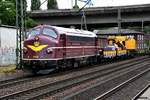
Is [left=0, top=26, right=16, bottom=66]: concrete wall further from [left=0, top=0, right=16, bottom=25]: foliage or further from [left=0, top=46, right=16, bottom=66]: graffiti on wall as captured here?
[left=0, top=0, right=16, bottom=25]: foliage

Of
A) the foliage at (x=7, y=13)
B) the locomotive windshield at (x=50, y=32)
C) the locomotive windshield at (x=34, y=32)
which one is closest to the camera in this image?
the locomotive windshield at (x=50, y=32)

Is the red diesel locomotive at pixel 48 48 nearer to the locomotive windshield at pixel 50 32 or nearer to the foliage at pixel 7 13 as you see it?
the locomotive windshield at pixel 50 32

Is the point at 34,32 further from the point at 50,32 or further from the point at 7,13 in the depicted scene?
the point at 7,13

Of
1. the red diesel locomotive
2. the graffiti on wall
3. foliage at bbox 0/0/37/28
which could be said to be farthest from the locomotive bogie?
foliage at bbox 0/0/37/28

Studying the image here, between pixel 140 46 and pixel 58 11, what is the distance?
61.3ft

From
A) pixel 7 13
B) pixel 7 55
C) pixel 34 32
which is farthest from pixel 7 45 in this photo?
pixel 7 13

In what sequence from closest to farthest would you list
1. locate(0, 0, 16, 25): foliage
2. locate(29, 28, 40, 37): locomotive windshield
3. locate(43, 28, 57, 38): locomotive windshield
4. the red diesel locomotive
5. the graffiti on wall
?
the red diesel locomotive → locate(43, 28, 57, 38): locomotive windshield → locate(29, 28, 40, 37): locomotive windshield → the graffiti on wall → locate(0, 0, 16, 25): foliage

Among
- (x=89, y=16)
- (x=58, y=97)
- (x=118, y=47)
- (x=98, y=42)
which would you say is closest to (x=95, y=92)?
(x=58, y=97)

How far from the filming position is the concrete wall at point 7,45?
34781 mm

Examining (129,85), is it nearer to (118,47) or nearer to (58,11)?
(118,47)

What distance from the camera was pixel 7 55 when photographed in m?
35.4

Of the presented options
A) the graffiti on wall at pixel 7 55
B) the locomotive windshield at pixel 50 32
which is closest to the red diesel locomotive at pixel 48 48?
the locomotive windshield at pixel 50 32

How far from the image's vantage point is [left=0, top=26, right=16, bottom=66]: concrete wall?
3478cm

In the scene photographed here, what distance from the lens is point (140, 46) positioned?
82188 mm
